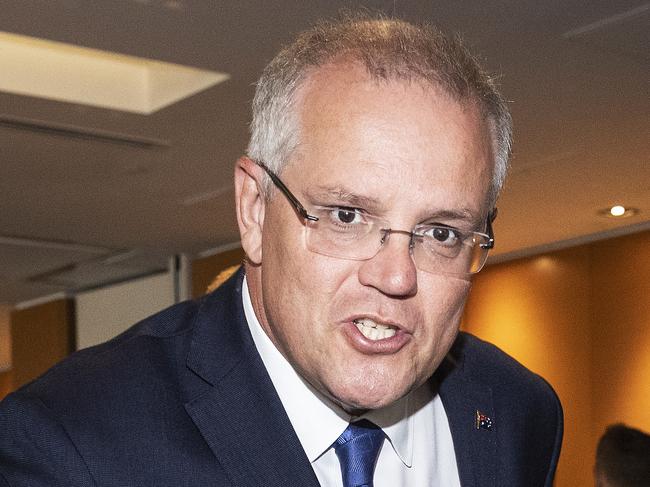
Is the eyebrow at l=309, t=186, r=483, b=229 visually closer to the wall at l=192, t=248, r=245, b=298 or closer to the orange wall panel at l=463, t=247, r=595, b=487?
the orange wall panel at l=463, t=247, r=595, b=487

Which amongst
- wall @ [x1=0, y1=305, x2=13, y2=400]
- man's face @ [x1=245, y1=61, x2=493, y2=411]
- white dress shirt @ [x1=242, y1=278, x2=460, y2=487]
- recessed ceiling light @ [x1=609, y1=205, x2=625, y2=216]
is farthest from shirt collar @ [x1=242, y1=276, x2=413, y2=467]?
wall @ [x1=0, y1=305, x2=13, y2=400]

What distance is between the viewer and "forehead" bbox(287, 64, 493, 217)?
1390 millimetres

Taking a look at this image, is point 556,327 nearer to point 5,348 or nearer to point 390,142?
point 390,142

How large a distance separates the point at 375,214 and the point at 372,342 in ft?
0.53

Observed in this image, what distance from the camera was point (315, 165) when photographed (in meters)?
1.45

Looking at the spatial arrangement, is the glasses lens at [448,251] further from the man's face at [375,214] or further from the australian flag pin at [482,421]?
the australian flag pin at [482,421]

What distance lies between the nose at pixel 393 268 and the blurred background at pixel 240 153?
3.40m

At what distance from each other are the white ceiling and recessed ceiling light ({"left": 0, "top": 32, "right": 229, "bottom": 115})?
0.27ft

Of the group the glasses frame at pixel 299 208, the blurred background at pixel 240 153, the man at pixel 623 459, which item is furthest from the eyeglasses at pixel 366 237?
the blurred background at pixel 240 153

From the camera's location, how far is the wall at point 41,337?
15.2 m

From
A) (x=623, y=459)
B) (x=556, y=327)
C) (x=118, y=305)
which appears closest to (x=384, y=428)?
(x=623, y=459)

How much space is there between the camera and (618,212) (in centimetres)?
971

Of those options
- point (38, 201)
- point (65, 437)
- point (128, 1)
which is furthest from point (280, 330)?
point (38, 201)

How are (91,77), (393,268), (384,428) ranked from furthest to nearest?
(91,77)
(384,428)
(393,268)
